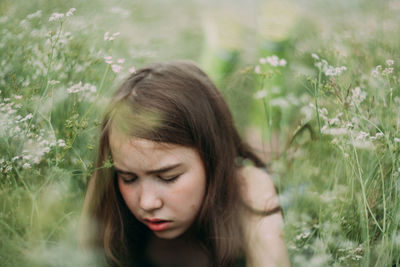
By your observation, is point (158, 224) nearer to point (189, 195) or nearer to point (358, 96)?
point (189, 195)

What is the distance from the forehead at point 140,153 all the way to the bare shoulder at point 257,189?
0.47 metres

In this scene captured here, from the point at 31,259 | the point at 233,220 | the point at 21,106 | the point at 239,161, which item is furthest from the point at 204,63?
the point at 31,259

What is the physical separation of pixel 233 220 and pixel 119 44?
1.18 meters

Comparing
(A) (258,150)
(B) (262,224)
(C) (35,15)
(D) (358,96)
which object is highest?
(C) (35,15)

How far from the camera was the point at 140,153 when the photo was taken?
1487 millimetres

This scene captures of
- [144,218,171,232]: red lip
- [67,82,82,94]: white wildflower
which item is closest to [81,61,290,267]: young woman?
[144,218,171,232]: red lip

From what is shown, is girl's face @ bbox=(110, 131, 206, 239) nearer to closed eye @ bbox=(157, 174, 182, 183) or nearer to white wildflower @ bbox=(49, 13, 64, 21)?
closed eye @ bbox=(157, 174, 182, 183)

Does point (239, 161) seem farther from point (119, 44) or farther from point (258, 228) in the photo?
point (119, 44)

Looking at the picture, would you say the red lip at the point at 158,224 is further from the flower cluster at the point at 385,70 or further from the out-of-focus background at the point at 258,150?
the flower cluster at the point at 385,70

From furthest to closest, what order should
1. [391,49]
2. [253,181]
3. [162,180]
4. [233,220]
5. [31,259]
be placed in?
[253,181], [233,220], [391,49], [162,180], [31,259]

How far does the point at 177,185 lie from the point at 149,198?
11 cm

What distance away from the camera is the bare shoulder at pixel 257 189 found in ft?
6.07

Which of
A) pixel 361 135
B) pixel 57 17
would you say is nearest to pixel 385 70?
pixel 361 135

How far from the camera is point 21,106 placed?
1.37 m
